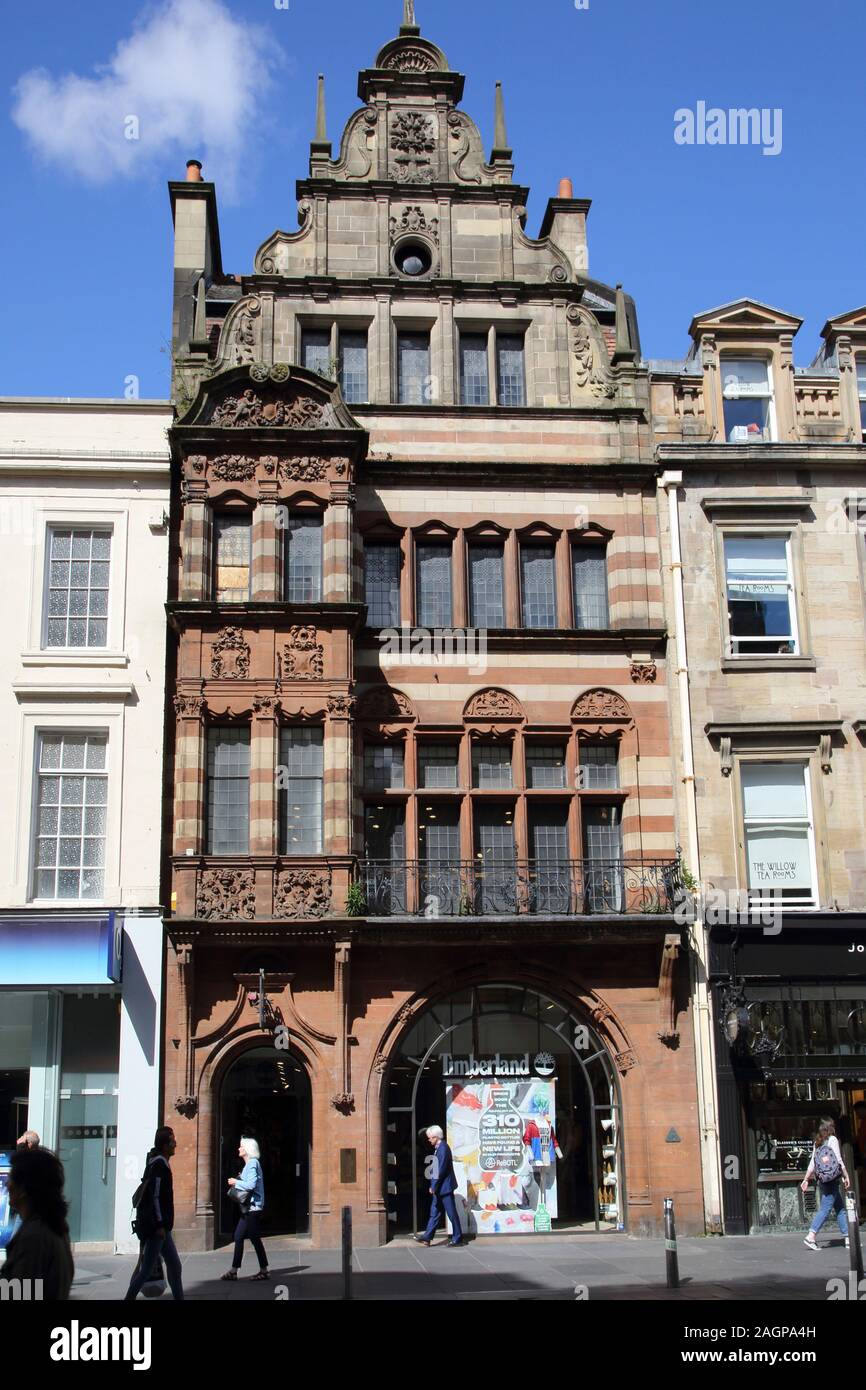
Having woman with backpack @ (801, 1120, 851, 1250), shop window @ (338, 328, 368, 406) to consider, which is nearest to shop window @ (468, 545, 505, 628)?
shop window @ (338, 328, 368, 406)

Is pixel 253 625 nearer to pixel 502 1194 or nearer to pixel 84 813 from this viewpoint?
pixel 84 813

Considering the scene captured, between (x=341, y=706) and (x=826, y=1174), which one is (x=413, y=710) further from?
(x=826, y=1174)

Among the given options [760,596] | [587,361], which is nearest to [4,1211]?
[760,596]

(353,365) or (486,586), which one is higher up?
(353,365)

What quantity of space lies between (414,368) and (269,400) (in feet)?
11.0

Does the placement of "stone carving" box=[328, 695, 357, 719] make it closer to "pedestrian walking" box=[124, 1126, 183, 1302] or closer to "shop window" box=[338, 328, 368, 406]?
"shop window" box=[338, 328, 368, 406]

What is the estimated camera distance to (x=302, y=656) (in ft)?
78.0

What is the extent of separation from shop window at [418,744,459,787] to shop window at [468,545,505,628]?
7.95 feet

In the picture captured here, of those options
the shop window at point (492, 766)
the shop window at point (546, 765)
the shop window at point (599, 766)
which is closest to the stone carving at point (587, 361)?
the shop window at point (599, 766)

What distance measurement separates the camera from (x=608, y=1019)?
23.2 metres

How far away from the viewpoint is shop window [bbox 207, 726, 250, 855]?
76.3ft
